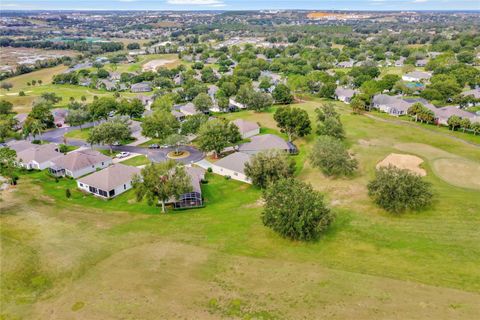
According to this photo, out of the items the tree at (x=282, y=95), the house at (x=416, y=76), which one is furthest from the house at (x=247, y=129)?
the house at (x=416, y=76)

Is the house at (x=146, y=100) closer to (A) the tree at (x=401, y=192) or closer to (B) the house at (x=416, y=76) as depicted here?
(A) the tree at (x=401, y=192)

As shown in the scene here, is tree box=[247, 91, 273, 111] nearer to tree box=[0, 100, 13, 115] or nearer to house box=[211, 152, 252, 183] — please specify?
house box=[211, 152, 252, 183]

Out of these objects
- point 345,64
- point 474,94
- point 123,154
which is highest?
point 345,64

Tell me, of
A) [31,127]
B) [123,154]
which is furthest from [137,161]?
[31,127]

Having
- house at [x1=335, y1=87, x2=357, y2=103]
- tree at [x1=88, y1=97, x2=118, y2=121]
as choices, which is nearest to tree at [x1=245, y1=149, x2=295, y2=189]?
tree at [x1=88, y1=97, x2=118, y2=121]

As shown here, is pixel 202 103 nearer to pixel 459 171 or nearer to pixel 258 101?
pixel 258 101

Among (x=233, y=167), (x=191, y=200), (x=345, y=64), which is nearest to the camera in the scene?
(x=191, y=200)

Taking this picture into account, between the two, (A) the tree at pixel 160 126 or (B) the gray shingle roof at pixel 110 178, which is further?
(A) the tree at pixel 160 126

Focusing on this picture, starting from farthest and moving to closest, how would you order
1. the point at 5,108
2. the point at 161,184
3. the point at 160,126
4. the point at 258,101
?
the point at 5,108
the point at 258,101
the point at 160,126
the point at 161,184
